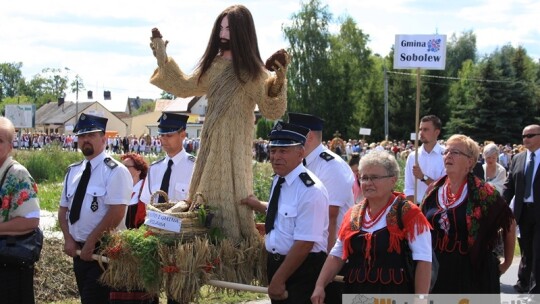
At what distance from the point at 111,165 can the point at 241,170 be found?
112 cm

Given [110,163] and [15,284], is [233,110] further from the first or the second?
[15,284]

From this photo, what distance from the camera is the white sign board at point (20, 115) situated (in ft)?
74.1

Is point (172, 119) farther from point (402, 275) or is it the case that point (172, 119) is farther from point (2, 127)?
point (402, 275)

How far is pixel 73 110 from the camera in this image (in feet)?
336

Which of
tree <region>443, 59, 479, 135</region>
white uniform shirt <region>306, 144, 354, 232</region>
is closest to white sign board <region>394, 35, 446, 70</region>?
white uniform shirt <region>306, 144, 354, 232</region>

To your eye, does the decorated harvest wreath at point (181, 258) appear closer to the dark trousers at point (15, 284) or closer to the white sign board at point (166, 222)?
the white sign board at point (166, 222)

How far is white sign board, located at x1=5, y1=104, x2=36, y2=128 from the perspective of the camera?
2259 centimetres

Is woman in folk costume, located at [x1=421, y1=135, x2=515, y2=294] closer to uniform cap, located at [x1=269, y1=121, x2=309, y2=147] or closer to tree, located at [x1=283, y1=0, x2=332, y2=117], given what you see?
uniform cap, located at [x1=269, y1=121, x2=309, y2=147]

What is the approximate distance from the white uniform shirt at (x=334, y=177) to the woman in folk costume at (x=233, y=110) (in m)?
0.54

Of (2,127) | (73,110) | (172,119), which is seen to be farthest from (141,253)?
(73,110)

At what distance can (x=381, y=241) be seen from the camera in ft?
13.5

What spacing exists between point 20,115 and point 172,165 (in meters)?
18.1

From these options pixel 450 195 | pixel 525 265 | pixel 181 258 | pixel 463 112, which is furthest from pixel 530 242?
pixel 463 112

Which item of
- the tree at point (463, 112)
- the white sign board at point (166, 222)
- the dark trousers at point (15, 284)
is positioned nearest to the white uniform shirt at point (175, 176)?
the white sign board at point (166, 222)
